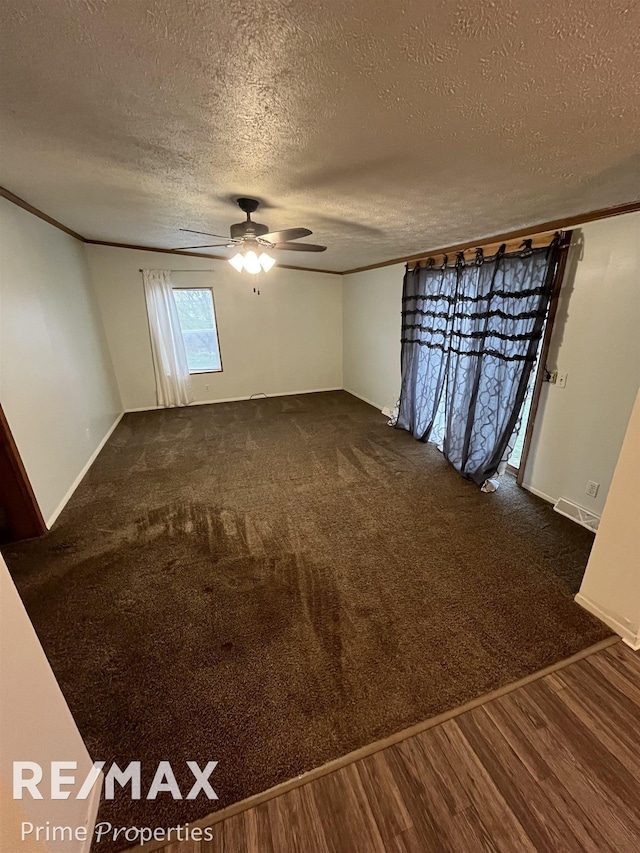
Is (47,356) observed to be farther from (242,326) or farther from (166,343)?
(242,326)

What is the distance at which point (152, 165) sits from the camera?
183cm

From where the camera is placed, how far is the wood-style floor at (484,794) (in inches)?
41.6

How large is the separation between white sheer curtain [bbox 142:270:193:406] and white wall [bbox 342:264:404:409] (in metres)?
2.78

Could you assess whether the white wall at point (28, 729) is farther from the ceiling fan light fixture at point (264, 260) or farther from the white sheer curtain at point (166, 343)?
the white sheer curtain at point (166, 343)

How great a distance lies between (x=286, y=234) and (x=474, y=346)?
192cm

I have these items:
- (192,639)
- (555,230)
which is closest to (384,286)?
(555,230)

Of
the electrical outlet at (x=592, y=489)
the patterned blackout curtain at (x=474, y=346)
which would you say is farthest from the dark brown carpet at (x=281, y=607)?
the patterned blackout curtain at (x=474, y=346)

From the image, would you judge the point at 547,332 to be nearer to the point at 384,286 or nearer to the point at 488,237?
the point at 488,237

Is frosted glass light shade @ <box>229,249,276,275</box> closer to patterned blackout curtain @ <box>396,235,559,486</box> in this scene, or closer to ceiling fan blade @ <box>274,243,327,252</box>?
ceiling fan blade @ <box>274,243,327,252</box>

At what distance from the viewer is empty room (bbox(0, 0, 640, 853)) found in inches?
38.0

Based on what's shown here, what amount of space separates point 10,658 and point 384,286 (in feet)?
16.1

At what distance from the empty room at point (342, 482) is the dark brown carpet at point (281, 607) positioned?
0.02m

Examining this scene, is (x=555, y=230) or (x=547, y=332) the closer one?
(x=555, y=230)

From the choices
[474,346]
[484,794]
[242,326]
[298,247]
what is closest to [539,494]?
[474,346]
